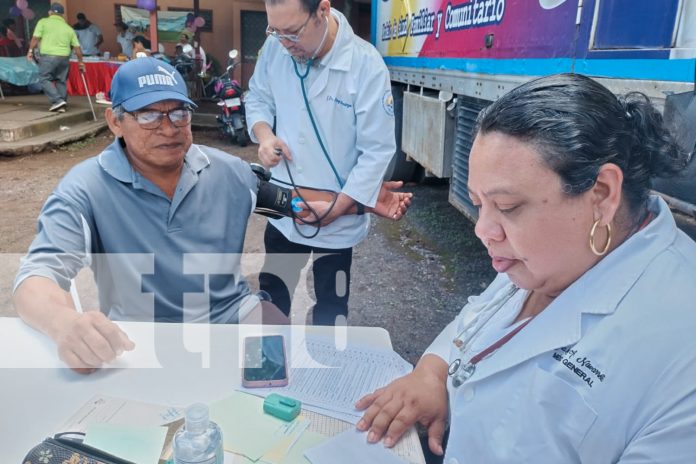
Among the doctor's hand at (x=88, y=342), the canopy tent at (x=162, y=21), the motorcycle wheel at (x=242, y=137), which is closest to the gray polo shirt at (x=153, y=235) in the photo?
the doctor's hand at (x=88, y=342)

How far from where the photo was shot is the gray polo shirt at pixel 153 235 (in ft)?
5.16

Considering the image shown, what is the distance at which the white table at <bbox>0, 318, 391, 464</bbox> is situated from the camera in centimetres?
113

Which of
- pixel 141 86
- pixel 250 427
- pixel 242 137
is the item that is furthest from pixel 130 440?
pixel 242 137

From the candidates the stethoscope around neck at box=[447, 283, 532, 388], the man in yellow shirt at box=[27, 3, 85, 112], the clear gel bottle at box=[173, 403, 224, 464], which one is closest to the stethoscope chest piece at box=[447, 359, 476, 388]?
the stethoscope around neck at box=[447, 283, 532, 388]

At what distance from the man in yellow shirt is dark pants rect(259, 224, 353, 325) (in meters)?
8.10

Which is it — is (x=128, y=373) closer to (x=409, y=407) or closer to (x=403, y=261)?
(x=409, y=407)

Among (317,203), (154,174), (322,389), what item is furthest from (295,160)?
(322,389)

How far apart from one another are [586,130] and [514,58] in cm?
220

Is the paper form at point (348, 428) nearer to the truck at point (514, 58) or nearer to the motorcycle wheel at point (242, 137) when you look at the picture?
the truck at point (514, 58)

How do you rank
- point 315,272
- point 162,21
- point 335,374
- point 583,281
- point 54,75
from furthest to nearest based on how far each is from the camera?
point 162,21 < point 54,75 < point 315,272 < point 335,374 < point 583,281

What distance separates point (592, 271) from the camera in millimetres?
983

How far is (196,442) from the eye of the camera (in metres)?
0.93

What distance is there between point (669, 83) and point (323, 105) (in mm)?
1186

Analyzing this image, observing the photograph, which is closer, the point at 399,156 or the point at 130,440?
the point at 130,440
